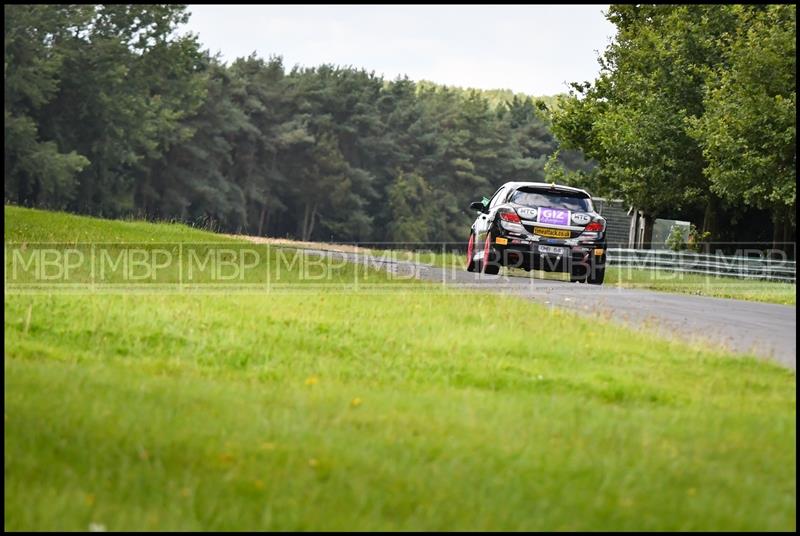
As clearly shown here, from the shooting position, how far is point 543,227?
22.9m

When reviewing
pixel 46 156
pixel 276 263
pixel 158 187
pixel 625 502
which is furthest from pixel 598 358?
pixel 158 187

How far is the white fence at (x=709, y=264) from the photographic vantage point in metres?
36.6

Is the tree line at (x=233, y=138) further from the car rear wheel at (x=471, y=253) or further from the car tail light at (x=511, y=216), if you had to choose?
the car tail light at (x=511, y=216)

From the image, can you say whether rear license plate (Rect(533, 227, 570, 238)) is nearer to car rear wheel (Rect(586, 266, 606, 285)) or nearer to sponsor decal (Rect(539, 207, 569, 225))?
sponsor decal (Rect(539, 207, 569, 225))

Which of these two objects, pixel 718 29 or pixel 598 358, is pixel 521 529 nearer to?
pixel 598 358

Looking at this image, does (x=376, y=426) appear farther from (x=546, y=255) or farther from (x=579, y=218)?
(x=579, y=218)

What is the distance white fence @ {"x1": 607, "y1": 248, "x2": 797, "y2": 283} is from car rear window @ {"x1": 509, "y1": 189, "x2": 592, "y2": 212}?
14.7 meters

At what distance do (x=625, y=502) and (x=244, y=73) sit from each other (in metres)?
89.9

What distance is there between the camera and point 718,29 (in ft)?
144

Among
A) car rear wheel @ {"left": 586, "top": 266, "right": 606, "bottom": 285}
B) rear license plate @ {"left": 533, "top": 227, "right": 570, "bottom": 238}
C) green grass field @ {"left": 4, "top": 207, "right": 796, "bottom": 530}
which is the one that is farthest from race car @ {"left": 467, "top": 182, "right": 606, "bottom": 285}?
green grass field @ {"left": 4, "top": 207, "right": 796, "bottom": 530}

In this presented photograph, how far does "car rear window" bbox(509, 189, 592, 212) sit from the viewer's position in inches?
902

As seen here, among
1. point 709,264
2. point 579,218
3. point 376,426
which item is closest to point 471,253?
point 579,218

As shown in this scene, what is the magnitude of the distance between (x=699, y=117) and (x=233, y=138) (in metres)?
50.3

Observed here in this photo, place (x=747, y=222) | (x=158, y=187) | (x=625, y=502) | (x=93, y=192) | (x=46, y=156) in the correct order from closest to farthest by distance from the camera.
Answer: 1. (x=625, y=502)
2. (x=747, y=222)
3. (x=46, y=156)
4. (x=93, y=192)
5. (x=158, y=187)
